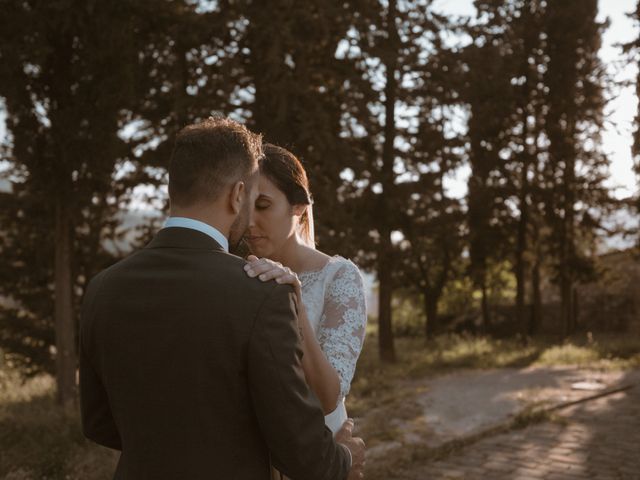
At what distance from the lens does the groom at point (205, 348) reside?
6.87ft

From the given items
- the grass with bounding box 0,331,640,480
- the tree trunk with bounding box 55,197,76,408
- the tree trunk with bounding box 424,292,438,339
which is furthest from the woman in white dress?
the tree trunk with bounding box 424,292,438,339

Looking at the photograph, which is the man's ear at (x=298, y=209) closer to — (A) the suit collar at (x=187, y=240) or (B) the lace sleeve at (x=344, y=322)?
(B) the lace sleeve at (x=344, y=322)

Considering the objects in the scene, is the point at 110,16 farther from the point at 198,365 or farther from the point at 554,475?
the point at 198,365

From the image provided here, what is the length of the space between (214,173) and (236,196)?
11cm

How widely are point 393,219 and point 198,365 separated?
53.5ft

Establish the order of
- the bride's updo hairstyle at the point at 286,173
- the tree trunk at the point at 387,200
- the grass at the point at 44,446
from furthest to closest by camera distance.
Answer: the tree trunk at the point at 387,200
the grass at the point at 44,446
the bride's updo hairstyle at the point at 286,173

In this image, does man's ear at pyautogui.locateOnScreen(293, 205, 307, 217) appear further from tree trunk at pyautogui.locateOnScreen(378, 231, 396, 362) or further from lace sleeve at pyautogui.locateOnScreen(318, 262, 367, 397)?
tree trunk at pyautogui.locateOnScreen(378, 231, 396, 362)

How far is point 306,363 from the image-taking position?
246cm

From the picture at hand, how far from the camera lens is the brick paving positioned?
23.4 ft

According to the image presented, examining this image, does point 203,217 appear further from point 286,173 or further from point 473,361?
point 473,361

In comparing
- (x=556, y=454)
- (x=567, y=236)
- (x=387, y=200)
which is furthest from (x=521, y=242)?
(x=556, y=454)

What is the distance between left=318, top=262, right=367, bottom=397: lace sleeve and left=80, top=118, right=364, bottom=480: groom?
61 cm

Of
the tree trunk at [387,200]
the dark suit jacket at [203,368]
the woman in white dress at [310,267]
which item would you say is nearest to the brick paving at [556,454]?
the woman in white dress at [310,267]

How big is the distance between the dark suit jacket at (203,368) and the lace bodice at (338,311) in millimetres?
676
